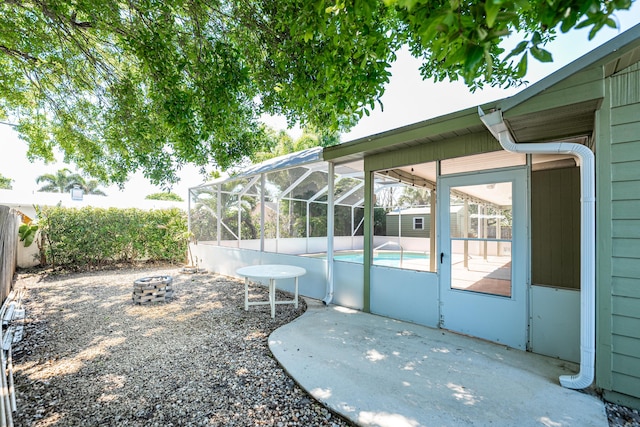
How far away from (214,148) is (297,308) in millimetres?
3637

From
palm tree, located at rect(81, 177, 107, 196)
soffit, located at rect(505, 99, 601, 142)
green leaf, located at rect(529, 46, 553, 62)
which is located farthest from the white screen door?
palm tree, located at rect(81, 177, 107, 196)

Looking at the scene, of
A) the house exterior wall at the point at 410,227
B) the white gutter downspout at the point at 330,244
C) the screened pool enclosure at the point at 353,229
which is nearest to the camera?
the screened pool enclosure at the point at 353,229

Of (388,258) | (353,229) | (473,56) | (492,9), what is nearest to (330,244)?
(388,258)

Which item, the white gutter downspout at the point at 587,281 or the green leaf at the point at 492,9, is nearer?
the green leaf at the point at 492,9

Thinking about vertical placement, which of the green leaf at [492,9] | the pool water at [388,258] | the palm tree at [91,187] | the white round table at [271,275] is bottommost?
the white round table at [271,275]

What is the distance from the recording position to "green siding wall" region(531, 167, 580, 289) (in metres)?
3.04

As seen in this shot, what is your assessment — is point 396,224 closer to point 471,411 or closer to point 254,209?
point 254,209

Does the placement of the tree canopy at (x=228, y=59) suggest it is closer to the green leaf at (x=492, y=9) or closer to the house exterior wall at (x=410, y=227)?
the green leaf at (x=492, y=9)

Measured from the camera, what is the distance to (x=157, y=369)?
9.43 feet

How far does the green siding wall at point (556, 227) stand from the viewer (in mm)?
3037

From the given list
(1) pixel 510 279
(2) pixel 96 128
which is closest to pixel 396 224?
(1) pixel 510 279

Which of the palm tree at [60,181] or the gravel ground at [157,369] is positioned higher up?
the palm tree at [60,181]

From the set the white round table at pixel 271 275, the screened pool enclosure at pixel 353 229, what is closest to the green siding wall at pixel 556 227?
the screened pool enclosure at pixel 353 229

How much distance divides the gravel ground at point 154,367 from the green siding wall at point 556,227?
2722 mm
